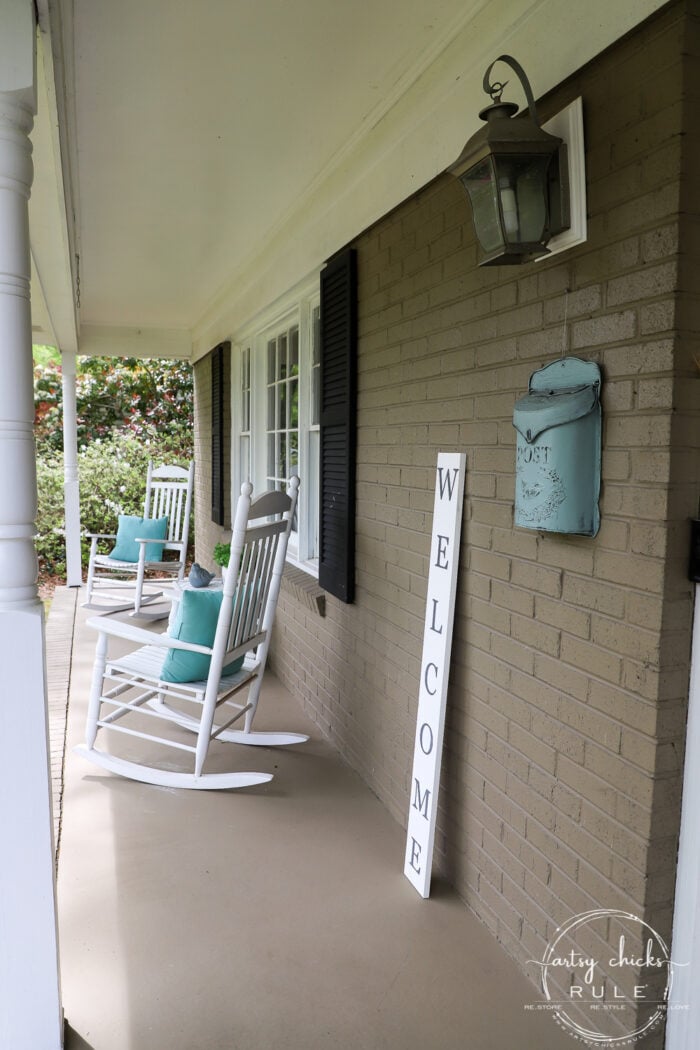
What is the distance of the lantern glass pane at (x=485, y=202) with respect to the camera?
159 centimetres

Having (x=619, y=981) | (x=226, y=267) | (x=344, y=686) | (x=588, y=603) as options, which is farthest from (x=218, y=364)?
(x=619, y=981)

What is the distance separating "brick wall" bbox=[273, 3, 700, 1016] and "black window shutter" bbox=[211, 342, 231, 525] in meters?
3.37

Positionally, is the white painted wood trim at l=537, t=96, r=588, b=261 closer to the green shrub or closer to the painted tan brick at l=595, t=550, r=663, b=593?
the painted tan brick at l=595, t=550, r=663, b=593

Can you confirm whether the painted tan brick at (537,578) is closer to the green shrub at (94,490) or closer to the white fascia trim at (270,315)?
the white fascia trim at (270,315)

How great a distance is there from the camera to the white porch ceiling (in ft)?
6.54

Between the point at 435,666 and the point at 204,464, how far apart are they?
17.9 feet

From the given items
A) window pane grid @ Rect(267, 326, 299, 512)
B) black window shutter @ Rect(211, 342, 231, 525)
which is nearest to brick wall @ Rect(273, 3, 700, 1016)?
window pane grid @ Rect(267, 326, 299, 512)

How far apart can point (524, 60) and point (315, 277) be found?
1.93 m

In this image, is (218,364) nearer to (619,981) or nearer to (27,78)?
(27,78)

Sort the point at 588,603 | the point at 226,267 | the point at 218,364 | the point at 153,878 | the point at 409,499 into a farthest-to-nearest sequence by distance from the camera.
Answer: the point at 218,364, the point at 226,267, the point at 409,499, the point at 153,878, the point at 588,603

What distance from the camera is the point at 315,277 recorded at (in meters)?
3.67

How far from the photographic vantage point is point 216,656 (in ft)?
9.36

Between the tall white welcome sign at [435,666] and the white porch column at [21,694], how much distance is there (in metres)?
1.05

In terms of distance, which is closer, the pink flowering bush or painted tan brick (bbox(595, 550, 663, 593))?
painted tan brick (bbox(595, 550, 663, 593))
